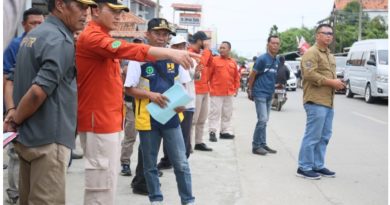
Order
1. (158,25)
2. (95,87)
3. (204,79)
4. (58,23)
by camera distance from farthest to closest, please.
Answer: (204,79) → (158,25) → (95,87) → (58,23)

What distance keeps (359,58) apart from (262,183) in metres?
15.4

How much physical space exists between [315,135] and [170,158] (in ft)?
7.69

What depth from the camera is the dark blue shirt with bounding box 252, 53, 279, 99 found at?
Result: 7718 millimetres

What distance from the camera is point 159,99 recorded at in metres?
4.28

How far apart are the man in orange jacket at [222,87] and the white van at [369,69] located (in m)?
9.38

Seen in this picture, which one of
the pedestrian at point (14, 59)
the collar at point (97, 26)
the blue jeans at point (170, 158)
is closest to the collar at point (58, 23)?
the collar at point (97, 26)

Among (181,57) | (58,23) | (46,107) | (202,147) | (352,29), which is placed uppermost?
(352,29)

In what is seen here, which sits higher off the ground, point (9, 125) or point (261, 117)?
point (9, 125)

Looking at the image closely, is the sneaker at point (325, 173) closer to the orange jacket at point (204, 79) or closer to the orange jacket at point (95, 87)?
the orange jacket at point (204, 79)

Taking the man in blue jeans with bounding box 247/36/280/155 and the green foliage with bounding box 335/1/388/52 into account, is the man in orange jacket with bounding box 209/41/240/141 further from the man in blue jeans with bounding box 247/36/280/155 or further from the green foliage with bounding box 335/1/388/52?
the green foliage with bounding box 335/1/388/52

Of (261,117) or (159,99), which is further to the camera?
(261,117)

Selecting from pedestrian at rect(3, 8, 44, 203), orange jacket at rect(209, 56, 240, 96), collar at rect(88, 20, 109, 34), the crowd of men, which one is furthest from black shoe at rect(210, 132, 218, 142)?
collar at rect(88, 20, 109, 34)

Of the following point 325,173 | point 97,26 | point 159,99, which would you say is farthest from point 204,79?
point 97,26

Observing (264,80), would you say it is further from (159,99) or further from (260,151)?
(159,99)
